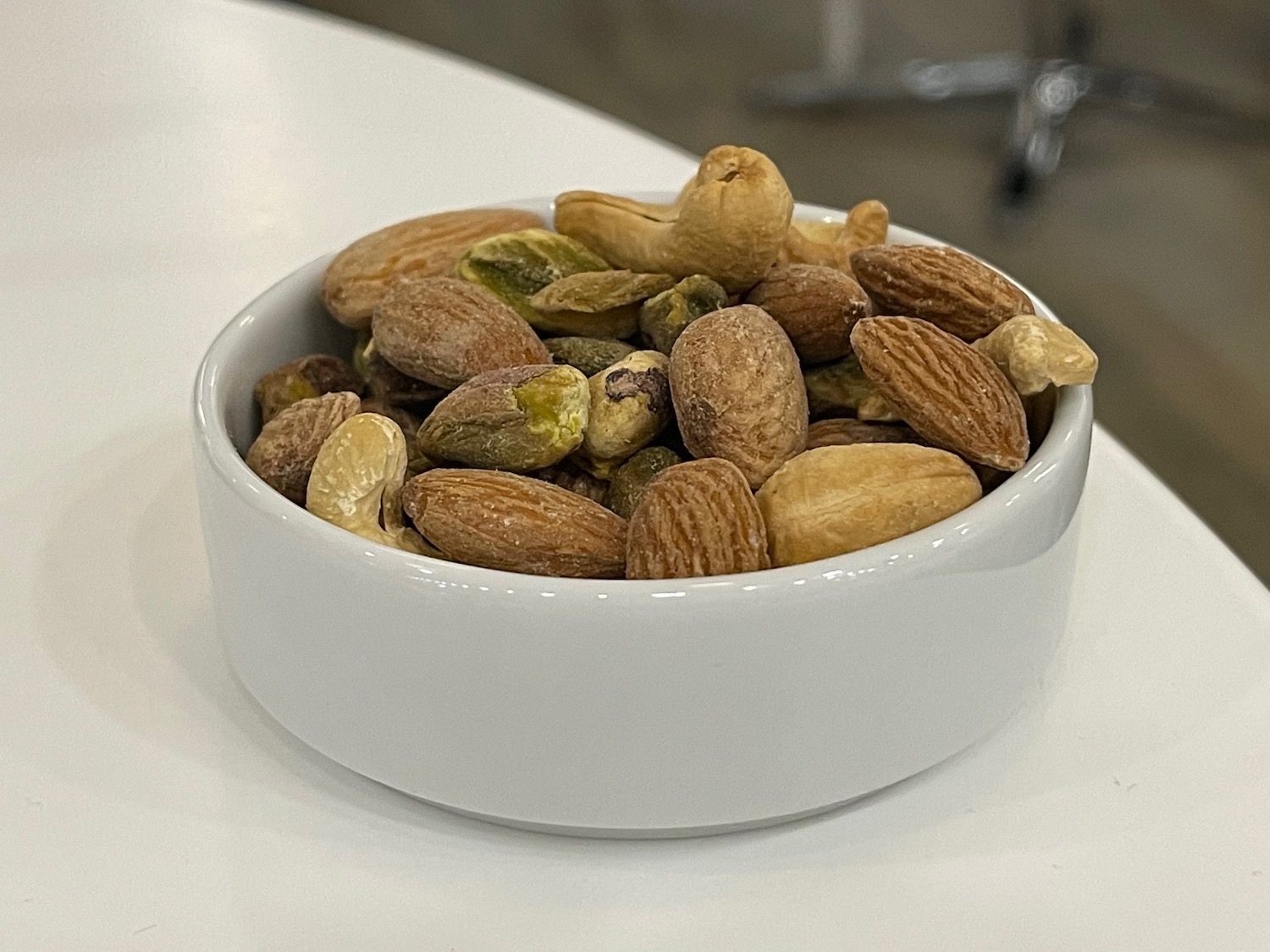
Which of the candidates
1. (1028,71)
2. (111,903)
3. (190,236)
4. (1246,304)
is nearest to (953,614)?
(111,903)

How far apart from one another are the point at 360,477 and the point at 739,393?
0.10m

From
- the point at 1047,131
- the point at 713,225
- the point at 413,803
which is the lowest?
the point at 1047,131

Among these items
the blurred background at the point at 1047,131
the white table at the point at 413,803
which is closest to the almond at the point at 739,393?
the white table at the point at 413,803

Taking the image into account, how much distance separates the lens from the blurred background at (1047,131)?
1.47m

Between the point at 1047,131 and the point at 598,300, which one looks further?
the point at 1047,131

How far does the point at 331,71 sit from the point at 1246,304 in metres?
1.12

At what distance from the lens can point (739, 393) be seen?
0.39 metres

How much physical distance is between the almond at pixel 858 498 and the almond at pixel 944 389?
11mm

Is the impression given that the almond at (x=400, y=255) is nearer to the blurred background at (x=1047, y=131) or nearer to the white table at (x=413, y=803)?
the white table at (x=413, y=803)

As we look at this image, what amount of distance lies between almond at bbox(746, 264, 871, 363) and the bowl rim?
2.6 inches

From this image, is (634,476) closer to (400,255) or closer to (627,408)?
(627,408)

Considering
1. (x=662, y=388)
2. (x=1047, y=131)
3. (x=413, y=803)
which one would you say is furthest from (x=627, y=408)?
(x=1047, y=131)

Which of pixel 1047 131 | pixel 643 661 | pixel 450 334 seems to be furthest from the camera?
pixel 1047 131

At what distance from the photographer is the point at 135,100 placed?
32.0 inches
